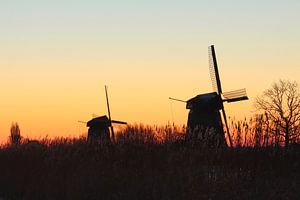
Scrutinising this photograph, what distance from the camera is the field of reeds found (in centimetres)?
1020

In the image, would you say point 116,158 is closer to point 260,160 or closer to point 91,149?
point 91,149

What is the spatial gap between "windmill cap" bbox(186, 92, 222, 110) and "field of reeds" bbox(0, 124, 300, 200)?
12429mm

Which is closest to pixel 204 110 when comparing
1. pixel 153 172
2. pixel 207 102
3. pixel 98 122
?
pixel 207 102

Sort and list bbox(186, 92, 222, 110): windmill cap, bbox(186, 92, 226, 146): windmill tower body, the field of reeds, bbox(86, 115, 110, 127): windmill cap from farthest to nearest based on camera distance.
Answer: bbox(86, 115, 110, 127): windmill cap → bbox(186, 92, 222, 110): windmill cap → bbox(186, 92, 226, 146): windmill tower body → the field of reeds

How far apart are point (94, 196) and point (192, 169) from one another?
2.17 metres

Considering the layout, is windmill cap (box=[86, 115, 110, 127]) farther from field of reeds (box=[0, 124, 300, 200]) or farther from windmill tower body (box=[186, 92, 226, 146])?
field of reeds (box=[0, 124, 300, 200])

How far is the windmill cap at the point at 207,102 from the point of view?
26766 millimetres

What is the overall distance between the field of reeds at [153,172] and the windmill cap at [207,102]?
12.4m

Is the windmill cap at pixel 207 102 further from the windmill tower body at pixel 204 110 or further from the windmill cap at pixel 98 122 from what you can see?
the windmill cap at pixel 98 122

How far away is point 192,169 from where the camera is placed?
10.8 m

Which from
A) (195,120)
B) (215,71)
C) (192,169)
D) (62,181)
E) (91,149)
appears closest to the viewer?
(192,169)

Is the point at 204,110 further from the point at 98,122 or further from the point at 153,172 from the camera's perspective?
the point at 153,172

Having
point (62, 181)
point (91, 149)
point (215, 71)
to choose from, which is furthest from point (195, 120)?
point (62, 181)

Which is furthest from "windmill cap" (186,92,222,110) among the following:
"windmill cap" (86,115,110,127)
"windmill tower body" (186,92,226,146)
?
"windmill cap" (86,115,110,127)
